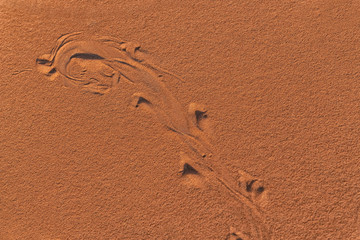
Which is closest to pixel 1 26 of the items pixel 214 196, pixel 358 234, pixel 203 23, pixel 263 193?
pixel 203 23

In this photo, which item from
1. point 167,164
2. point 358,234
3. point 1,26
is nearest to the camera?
point 358,234

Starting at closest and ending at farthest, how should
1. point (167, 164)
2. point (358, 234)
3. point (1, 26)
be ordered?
point (358, 234), point (167, 164), point (1, 26)

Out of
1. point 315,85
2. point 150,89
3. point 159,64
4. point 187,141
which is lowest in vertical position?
point 187,141

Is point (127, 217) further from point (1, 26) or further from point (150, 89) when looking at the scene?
point (1, 26)

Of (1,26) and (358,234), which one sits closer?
(358,234)
